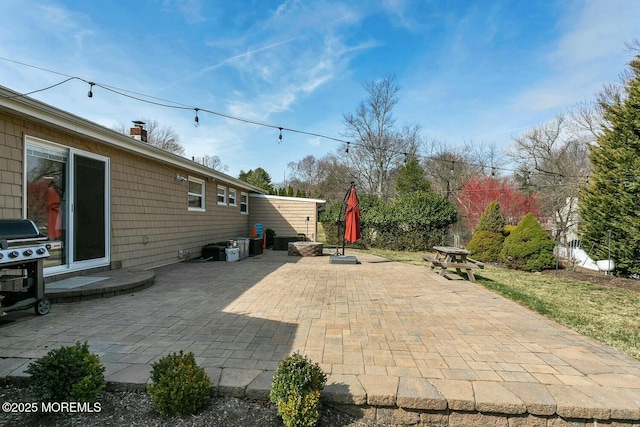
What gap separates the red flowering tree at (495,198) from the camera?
1638cm

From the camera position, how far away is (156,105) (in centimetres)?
756

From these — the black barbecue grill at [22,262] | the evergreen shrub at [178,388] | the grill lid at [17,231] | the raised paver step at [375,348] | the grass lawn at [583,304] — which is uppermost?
the grill lid at [17,231]

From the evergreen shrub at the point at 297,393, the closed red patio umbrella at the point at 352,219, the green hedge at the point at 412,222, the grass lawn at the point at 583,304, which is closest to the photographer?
the evergreen shrub at the point at 297,393

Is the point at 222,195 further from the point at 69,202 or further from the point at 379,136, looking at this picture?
the point at 379,136

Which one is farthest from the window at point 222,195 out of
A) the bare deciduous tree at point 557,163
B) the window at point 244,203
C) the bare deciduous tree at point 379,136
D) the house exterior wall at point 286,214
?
the bare deciduous tree at point 557,163

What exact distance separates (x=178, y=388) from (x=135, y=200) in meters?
6.06

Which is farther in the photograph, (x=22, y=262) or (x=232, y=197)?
(x=232, y=197)

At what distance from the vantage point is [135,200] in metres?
7.03

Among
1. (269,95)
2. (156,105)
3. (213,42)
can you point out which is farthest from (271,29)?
(156,105)

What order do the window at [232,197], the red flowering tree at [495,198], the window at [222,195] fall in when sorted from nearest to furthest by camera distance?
the window at [222,195] → the window at [232,197] → the red flowering tree at [495,198]

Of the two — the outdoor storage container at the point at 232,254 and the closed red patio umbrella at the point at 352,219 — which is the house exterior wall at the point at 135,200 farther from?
the closed red patio umbrella at the point at 352,219

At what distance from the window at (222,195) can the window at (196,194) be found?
1.47m

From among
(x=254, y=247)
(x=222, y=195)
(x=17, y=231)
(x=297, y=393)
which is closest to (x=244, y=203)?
(x=222, y=195)

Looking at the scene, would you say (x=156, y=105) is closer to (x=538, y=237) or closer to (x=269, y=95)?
(x=269, y=95)
